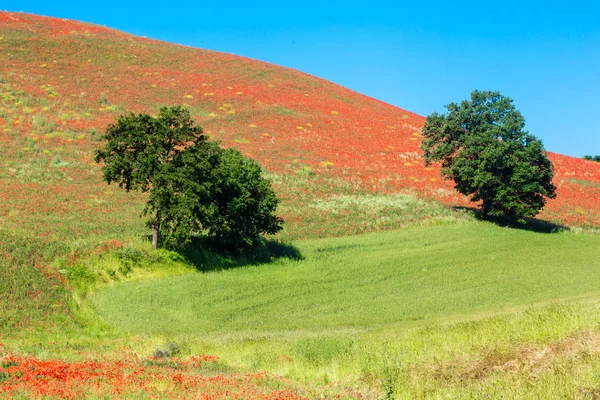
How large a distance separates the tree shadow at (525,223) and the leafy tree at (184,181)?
2477 cm

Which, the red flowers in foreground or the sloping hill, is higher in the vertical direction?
the sloping hill

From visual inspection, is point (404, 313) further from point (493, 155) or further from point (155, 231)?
point (493, 155)

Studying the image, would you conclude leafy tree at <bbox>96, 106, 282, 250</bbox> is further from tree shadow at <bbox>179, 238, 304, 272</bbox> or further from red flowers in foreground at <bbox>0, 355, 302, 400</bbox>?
red flowers in foreground at <bbox>0, 355, 302, 400</bbox>

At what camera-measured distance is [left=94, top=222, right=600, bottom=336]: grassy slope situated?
26484mm

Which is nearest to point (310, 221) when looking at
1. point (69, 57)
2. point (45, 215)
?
point (45, 215)

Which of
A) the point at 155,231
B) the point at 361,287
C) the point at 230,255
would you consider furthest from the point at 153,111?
the point at 361,287

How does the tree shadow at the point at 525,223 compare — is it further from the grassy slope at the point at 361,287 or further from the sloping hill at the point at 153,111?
the grassy slope at the point at 361,287

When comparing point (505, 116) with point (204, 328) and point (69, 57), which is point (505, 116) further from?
point (69, 57)

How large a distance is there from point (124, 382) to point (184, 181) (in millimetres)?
23536

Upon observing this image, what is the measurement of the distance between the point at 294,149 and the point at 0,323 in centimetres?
5220

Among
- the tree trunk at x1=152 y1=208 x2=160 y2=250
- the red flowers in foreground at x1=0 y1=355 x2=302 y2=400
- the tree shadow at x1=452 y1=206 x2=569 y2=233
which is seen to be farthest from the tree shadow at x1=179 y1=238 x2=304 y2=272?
the tree shadow at x1=452 y1=206 x2=569 y2=233

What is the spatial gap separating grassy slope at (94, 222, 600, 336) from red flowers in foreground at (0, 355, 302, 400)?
35.9 ft

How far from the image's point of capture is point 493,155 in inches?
1951

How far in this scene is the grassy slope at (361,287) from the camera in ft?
86.9
